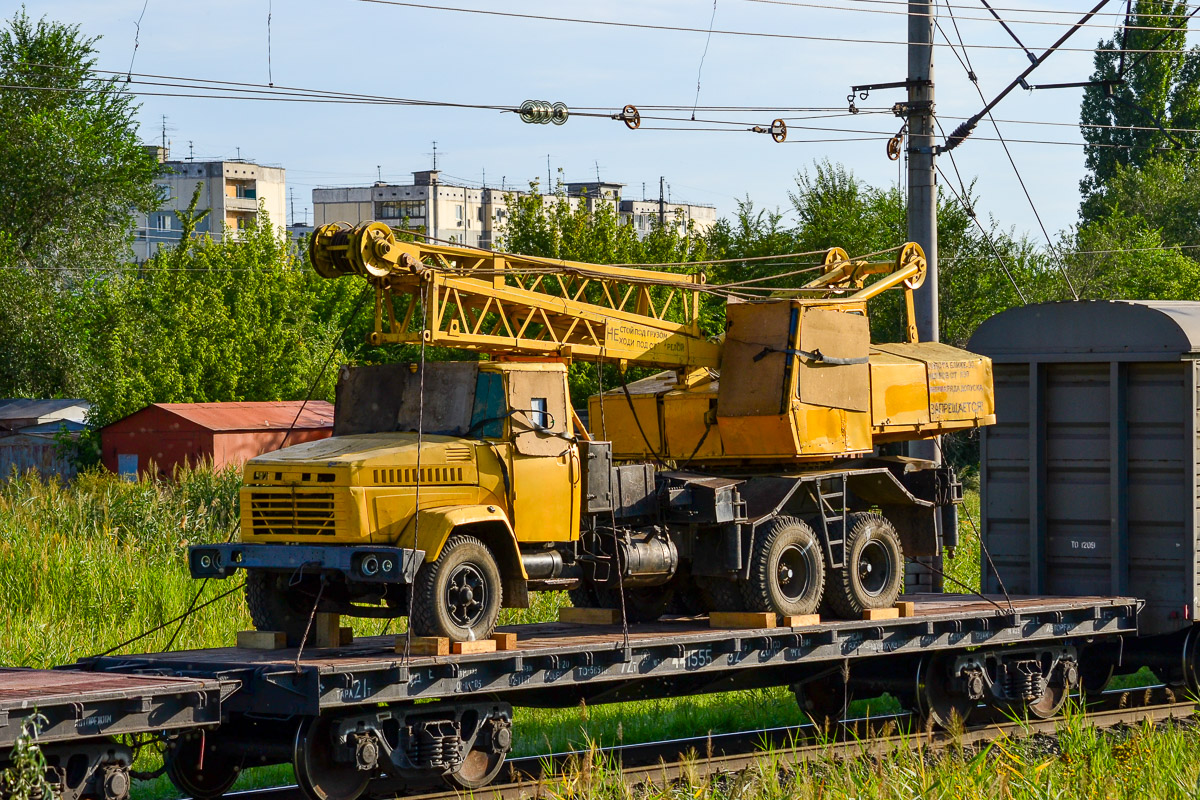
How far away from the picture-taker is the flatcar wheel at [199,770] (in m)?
10.2

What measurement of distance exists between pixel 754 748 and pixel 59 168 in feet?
148

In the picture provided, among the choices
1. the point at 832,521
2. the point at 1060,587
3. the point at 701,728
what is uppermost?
the point at 832,521

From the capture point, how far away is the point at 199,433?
3588 cm

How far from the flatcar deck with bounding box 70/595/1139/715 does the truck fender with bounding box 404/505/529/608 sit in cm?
43

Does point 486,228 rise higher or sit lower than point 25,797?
higher

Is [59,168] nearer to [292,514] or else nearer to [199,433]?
[199,433]

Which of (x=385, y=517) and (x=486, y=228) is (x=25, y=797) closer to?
(x=385, y=517)

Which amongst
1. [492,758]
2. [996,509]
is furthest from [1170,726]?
[492,758]

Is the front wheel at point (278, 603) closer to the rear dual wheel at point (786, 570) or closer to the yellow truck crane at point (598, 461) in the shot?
the yellow truck crane at point (598, 461)

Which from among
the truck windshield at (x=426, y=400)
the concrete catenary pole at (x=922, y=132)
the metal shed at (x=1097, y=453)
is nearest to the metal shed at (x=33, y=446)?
the concrete catenary pole at (x=922, y=132)

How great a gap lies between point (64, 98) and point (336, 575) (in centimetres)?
4823

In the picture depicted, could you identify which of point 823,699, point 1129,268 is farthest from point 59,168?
point 823,699

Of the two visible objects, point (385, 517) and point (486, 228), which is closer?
point (385, 517)

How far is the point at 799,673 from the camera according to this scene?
12.9 metres
